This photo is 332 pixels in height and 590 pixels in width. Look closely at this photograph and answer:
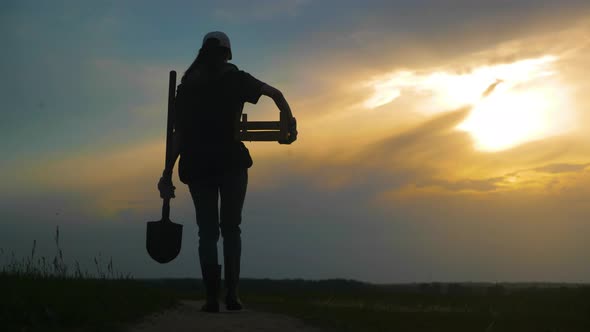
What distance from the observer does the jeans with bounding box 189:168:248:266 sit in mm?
6836

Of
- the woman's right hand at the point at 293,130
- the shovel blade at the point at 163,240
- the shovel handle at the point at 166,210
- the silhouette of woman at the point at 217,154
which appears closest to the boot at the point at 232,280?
the silhouette of woman at the point at 217,154

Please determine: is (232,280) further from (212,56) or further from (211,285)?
(212,56)

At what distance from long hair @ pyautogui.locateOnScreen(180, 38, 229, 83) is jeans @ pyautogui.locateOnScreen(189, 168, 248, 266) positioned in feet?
4.02

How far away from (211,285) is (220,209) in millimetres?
848

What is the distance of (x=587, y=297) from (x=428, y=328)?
5327mm

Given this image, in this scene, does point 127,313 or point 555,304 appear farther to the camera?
point 555,304

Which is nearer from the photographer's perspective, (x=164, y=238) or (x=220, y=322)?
(x=220, y=322)

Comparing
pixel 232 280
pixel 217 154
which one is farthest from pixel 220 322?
pixel 217 154

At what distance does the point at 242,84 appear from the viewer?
6918 mm

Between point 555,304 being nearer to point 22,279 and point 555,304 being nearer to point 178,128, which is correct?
point 178,128

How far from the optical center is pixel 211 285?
6.86m

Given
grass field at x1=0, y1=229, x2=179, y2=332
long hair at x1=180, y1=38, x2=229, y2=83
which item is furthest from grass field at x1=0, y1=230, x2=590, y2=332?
long hair at x1=180, y1=38, x2=229, y2=83

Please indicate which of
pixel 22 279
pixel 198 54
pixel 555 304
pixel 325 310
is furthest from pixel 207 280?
→ pixel 555 304

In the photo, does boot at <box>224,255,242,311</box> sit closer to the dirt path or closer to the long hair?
the dirt path
